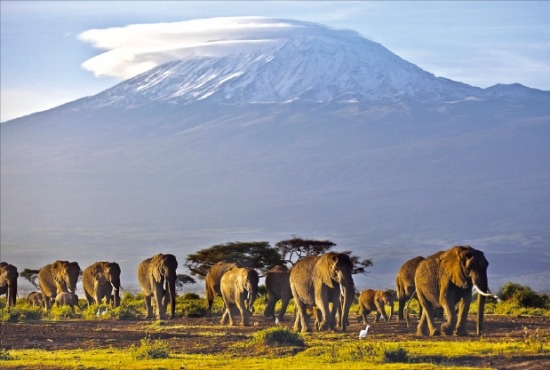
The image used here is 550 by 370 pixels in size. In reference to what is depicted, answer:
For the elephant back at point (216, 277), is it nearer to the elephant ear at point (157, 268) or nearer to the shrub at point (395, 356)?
the elephant ear at point (157, 268)

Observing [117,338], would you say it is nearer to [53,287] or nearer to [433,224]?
[53,287]

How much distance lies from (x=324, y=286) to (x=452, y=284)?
4.01 metres

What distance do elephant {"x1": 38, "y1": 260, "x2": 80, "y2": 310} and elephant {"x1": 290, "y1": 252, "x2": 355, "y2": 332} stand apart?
54.5ft

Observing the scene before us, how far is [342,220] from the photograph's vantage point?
634 feet

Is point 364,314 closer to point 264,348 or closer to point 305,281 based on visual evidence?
point 305,281

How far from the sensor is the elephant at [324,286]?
100ft

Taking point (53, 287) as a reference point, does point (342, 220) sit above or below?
above

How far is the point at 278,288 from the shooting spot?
1457 inches

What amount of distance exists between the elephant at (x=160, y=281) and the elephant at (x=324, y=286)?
7146mm

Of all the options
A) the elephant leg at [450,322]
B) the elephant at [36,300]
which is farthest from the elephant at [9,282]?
the elephant leg at [450,322]

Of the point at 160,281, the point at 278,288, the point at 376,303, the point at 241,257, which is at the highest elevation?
the point at 241,257

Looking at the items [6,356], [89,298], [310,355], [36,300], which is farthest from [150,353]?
[36,300]

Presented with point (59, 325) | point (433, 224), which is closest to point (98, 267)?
point (59, 325)

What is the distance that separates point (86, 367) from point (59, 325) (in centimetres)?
1225
